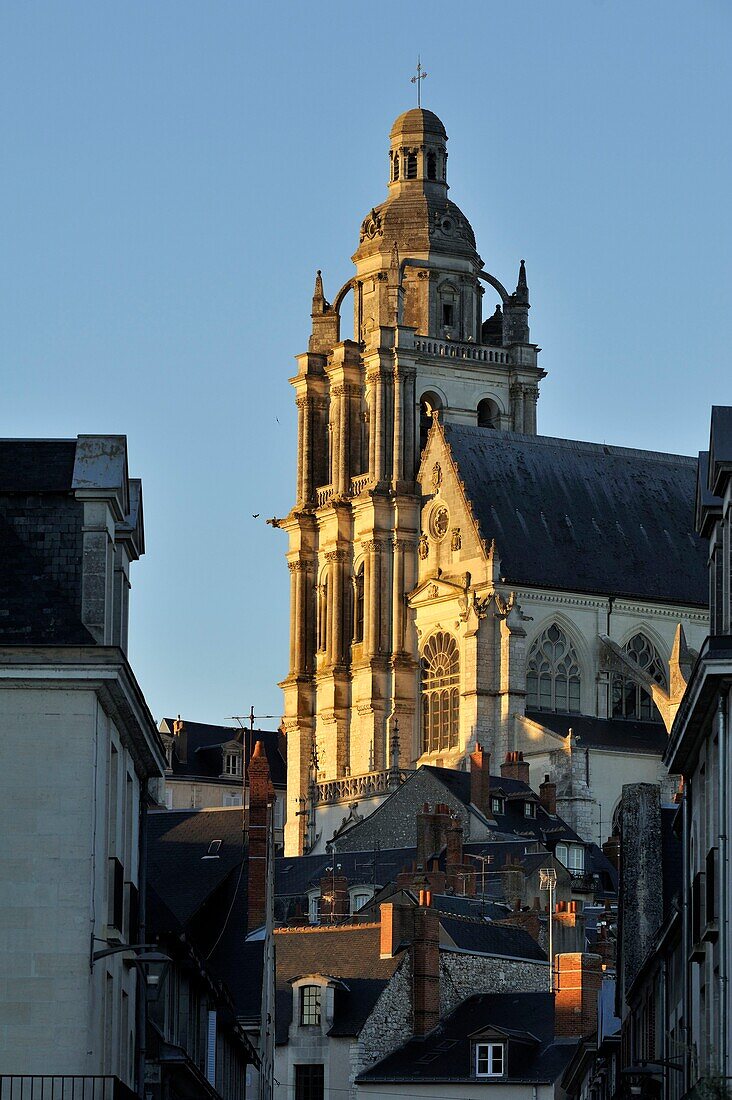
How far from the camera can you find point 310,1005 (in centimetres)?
6372

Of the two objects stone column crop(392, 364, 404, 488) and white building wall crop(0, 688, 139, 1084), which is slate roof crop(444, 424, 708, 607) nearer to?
stone column crop(392, 364, 404, 488)

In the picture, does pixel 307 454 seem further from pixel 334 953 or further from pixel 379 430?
pixel 334 953

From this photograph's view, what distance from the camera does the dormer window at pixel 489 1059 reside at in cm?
6122

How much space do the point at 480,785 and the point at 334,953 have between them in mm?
26358

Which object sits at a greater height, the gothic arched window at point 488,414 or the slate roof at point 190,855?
the gothic arched window at point 488,414

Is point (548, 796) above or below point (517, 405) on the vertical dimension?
below

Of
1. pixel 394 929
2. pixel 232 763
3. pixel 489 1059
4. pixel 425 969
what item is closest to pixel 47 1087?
pixel 489 1059

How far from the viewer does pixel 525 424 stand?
11519 centimetres

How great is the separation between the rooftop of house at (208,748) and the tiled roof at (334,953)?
6281cm

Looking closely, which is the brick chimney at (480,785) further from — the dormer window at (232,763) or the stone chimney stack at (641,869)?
the stone chimney stack at (641,869)

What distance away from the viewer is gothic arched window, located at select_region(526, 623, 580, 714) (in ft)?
342

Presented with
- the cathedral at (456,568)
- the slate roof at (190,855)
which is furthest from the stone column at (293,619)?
the slate roof at (190,855)

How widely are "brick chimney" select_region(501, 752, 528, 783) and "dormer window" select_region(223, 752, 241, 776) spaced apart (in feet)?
121

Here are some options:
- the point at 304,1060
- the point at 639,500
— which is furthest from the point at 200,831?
the point at 639,500
